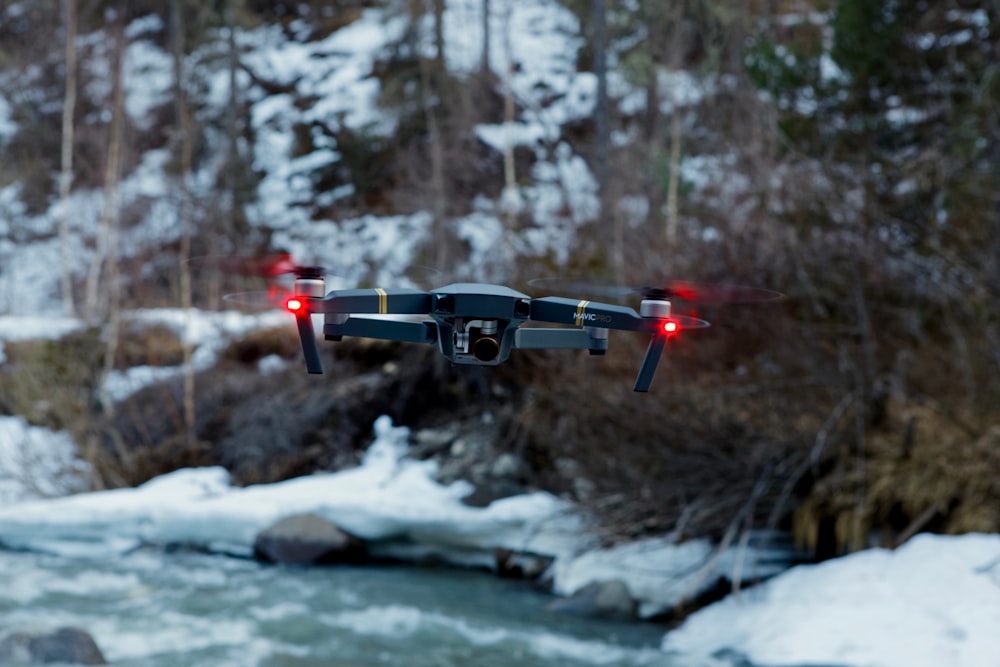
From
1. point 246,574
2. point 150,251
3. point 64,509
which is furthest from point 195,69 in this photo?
point 246,574

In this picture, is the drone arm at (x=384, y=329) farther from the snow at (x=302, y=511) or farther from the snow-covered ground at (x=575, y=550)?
the snow at (x=302, y=511)

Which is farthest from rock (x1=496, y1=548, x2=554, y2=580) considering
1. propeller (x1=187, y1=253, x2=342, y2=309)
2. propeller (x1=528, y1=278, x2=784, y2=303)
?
propeller (x1=187, y1=253, x2=342, y2=309)

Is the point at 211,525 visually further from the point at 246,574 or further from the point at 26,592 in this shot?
the point at 26,592

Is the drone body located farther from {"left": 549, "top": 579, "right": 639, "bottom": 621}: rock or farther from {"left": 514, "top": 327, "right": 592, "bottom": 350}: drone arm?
{"left": 549, "top": 579, "right": 639, "bottom": 621}: rock

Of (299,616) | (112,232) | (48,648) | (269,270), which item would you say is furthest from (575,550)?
(112,232)

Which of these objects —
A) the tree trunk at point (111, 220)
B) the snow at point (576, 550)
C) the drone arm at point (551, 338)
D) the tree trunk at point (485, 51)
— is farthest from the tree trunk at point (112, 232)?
the drone arm at point (551, 338)

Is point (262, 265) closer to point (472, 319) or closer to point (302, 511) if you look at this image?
point (472, 319)

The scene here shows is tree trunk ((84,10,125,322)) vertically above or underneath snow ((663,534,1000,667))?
above
